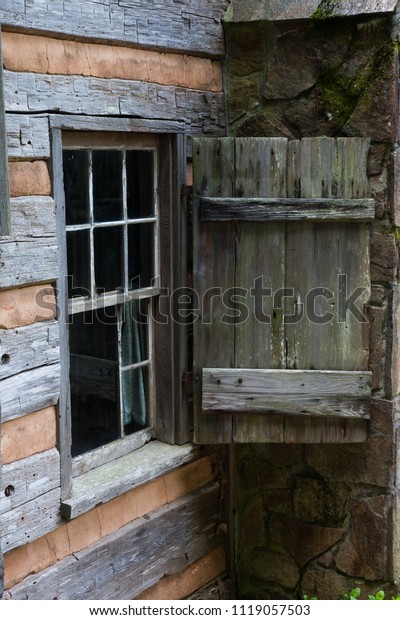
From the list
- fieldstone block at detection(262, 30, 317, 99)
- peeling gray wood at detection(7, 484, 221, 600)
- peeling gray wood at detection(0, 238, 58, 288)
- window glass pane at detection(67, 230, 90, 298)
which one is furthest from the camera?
fieldstone block at detection(262, 30, 317, 99)

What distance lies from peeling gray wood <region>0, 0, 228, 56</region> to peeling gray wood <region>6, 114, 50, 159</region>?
36cm

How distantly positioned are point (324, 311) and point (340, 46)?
1.34 meters

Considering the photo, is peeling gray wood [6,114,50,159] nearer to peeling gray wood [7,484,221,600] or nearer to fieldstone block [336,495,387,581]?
peeling gray wood [7,484,221,600]

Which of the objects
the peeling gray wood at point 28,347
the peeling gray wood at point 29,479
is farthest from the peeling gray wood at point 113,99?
the peeling gray wood at point 29,479

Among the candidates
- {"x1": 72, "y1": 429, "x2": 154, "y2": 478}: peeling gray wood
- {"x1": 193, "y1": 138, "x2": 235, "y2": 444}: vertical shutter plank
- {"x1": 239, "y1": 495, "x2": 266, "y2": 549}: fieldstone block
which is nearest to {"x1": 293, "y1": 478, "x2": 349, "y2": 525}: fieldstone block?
{"x1": 239, "y1": 495, "x2": 266, "y2": 549}: fieldstone block

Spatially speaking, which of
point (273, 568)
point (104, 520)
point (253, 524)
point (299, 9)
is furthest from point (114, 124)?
point (273, 568)

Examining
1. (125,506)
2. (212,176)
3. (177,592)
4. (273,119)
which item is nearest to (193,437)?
(125,506)

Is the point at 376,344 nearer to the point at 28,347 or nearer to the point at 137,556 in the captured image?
the point at 137,556

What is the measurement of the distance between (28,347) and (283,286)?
1351 millimetres

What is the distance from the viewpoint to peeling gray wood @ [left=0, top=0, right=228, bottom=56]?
11.3ft

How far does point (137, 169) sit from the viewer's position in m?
4.27

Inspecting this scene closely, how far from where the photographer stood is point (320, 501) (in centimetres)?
468

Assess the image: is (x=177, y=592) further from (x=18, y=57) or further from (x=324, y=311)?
(x=18, y=57)

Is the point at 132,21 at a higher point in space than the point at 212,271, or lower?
higher
